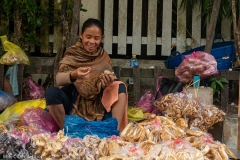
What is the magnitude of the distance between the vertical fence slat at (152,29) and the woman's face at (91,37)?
7.44ft

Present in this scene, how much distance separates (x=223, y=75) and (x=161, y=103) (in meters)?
0.96

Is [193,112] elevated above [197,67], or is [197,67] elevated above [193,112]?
[197,67]

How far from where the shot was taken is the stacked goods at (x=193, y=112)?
184 inches

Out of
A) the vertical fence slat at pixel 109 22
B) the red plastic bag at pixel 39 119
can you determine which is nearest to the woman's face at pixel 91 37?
the red plastic bag at pixel 39 119

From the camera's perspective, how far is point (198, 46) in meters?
6.74

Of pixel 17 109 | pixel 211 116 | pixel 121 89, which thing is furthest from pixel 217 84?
pixel 17 109

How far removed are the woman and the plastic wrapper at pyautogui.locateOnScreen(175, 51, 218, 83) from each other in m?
1.00

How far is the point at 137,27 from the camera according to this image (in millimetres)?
6785

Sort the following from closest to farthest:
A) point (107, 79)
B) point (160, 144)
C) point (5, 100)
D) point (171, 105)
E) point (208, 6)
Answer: point (160, 144) < point (107, 79) < point (171, 105) < point (5, 100) < point (208, 6)

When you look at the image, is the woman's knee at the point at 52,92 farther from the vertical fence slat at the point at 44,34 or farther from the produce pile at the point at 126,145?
the vertical fence slat at the point at 44,34

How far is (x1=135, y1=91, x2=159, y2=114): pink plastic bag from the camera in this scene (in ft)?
17.5

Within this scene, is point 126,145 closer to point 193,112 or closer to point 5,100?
point 193,112

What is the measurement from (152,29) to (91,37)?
238 cm

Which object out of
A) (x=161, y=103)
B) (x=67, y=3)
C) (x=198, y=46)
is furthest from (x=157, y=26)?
(x=161, y=103)
